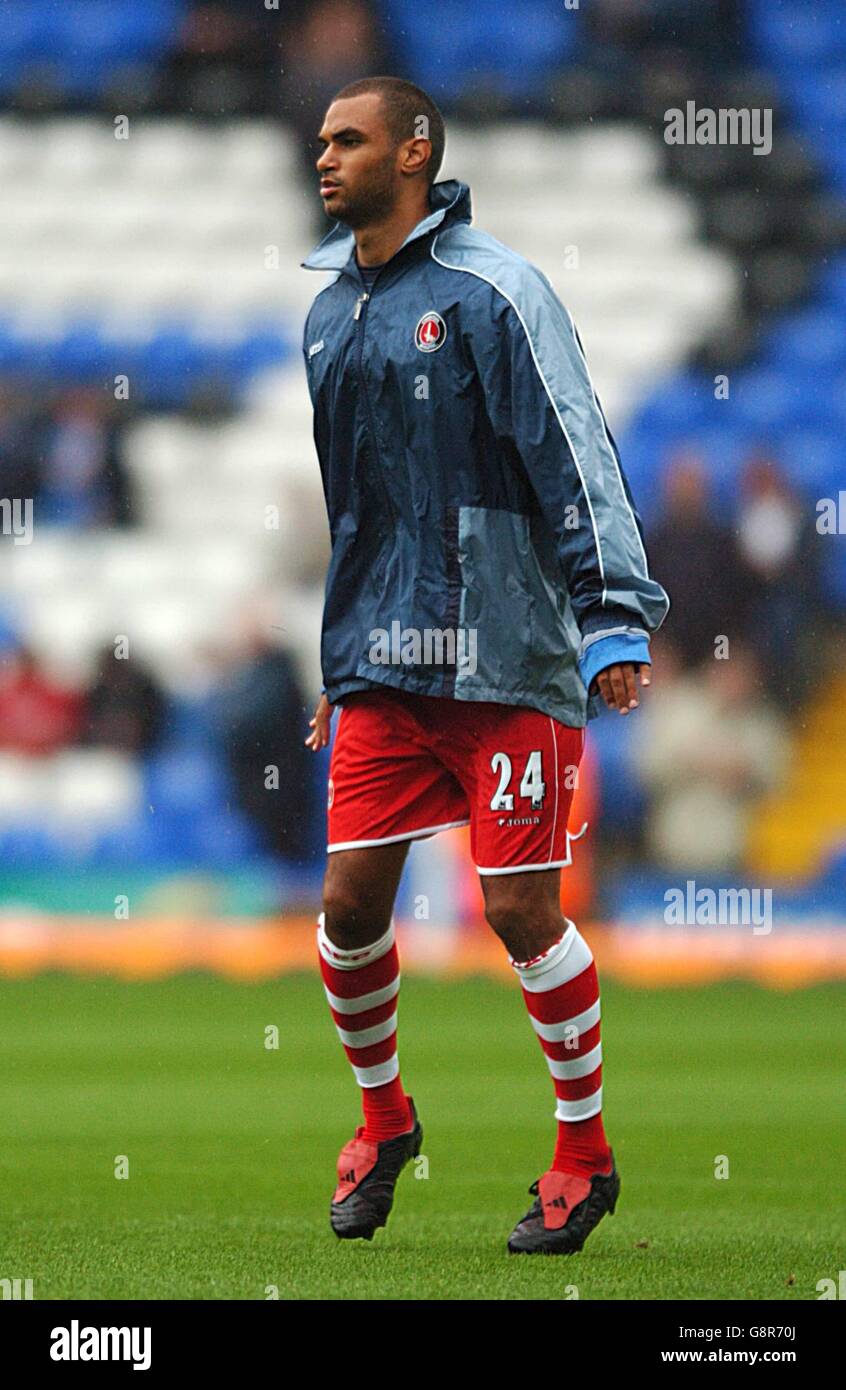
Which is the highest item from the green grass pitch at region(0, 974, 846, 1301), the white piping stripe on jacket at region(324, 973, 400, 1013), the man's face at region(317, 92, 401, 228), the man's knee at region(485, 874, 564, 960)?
the man's face at region(317, 92, 401, 228)

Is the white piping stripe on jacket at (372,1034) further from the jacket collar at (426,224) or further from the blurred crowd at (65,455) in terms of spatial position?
the blurred crowd at (65,455)

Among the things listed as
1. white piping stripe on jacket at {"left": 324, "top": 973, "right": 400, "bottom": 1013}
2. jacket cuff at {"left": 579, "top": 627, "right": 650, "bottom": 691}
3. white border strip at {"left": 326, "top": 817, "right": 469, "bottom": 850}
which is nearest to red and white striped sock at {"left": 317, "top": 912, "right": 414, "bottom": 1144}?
white piping stripe on jacket at {"left": 324, "top": 973, "right": 400, "bottom": 1013}

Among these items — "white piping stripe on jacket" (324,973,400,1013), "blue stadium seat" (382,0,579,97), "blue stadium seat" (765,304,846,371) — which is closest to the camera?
"white piping stripe on jacket" (324,973,400,1013)

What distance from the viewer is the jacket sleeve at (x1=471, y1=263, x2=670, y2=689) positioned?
3803 mm

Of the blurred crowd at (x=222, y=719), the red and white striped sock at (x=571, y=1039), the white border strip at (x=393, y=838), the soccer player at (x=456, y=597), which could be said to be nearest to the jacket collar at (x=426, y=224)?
the soccer player at (x=456, y=597)

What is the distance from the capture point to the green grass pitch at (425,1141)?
3662 mm

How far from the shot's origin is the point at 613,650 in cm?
376

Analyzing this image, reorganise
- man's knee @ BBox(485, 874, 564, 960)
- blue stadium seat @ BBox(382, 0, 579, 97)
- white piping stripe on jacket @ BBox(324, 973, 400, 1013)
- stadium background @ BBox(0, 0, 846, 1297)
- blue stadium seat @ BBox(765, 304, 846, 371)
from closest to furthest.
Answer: man's knee @ BBox(485, 874, 564, 960), white piping stripe on jacket @ BBox(324, 973, 400, 1013), stadium background @ BBox(0, 0, 846, 1297), blue stadium seat @ BBox(765, 304, 846, 371), blue stadium seat @ BBox(382, 0, 579, 97)

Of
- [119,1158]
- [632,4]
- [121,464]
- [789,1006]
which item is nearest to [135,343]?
[121,464]

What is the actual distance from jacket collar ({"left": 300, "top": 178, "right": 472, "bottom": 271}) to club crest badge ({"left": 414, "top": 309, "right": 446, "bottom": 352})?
184mm

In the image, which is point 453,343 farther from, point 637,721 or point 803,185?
point 803,185

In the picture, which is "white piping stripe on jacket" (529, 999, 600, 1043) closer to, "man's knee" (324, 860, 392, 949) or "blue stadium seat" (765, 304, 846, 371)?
"man's knee" (324, 860, 392, 949)

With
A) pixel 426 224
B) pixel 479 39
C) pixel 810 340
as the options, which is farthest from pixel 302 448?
pixel 426 224

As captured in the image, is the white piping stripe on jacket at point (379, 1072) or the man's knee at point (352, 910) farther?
the white piping stripe on jacket at point (379, 1072)
